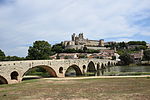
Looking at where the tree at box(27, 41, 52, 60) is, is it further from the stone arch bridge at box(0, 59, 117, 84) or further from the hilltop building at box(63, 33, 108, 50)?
the hilltop building at box(63, 33, 108, 50)

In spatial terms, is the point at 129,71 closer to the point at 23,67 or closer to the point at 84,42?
the point at 23,67

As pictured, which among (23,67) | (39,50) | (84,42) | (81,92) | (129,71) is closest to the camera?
(81,92)

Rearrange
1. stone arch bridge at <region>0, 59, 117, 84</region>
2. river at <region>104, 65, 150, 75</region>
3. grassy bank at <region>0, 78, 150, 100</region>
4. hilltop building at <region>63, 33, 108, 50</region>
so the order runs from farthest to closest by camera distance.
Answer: hilltop building at <region>63, 33, 108, 50</region> → river at <region>104, 65, 150, 75</region> → stone arch bridge at <region>0, 59, 117, 84</region> → grassy bank at <region>0, 78, 150, 100</region>

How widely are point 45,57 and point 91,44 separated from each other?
118537 mm

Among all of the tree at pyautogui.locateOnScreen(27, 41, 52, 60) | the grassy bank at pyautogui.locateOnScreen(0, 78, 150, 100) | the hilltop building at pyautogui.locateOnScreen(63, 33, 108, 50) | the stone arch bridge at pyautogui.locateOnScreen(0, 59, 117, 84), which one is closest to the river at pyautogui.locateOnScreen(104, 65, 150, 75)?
the stone arch bridge at pyautogui.locateOnScreen(0, 59, 117, 84)

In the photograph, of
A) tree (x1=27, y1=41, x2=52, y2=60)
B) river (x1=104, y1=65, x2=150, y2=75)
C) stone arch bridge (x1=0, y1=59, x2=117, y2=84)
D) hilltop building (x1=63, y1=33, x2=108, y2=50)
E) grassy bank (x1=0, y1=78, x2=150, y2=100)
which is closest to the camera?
grassy bank (x1=0, y1=78, x2=150, y2=100)

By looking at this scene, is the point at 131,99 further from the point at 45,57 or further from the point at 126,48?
the point at 126,48

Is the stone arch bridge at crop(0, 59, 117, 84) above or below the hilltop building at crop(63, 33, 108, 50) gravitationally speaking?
below

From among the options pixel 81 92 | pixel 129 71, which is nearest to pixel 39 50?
pixel 129 71

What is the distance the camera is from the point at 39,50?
57375mm

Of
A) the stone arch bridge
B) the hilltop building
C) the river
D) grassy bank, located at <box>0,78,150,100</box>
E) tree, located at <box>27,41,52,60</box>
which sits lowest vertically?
the river

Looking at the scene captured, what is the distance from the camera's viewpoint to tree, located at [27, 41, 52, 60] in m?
55.8

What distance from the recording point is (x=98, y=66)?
6456cm

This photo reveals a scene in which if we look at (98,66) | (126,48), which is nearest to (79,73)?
(98,66)
